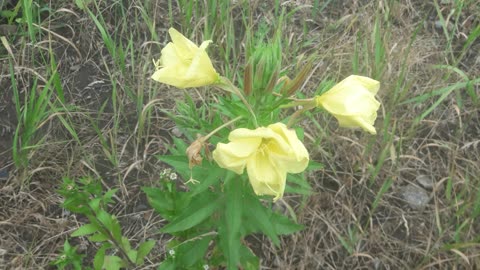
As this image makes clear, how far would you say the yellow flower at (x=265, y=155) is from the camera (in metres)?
1.55

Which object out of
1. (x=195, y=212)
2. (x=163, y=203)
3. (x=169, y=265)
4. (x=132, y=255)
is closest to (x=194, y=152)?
(x=195, y=212)

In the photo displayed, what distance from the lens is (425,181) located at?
9.07 ft

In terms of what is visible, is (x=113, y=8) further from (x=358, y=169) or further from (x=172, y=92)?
(x=358, y=169)

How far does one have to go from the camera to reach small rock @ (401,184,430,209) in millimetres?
2713

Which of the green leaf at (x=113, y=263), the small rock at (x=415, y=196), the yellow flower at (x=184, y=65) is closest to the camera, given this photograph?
the yellow flower at (x=184, y=65)

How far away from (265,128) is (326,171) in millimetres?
1204

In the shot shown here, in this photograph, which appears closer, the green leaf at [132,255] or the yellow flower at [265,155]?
the yellow flower at [265,155]

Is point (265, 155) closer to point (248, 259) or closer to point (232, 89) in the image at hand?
point (232, 89)

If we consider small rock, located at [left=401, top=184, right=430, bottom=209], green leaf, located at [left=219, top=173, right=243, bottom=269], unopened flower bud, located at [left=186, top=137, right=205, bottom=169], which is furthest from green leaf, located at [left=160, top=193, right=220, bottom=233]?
small rock, located at [left=401, top=184, right=430, bottom=209]

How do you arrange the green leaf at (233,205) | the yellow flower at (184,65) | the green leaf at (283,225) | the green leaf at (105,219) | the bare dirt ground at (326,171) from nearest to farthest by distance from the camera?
the yellow flower at (184,65) → the green leaf at (233,205) → the green leaf at (283,225) → the green leaf at (105,219) → the bare dirt ground at (326,171)

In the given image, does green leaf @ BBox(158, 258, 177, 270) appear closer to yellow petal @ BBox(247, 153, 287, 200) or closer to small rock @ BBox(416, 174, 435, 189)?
yellow petal @ BBox(247, 153, 287, 200)

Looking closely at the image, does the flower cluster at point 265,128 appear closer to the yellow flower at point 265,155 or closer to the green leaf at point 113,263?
the yellow flower at point 265,155

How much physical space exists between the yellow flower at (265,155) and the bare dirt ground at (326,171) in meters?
0.96

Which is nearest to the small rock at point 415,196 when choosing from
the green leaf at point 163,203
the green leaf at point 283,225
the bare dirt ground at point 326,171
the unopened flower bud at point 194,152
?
the bare dirt ground at point 326,171
